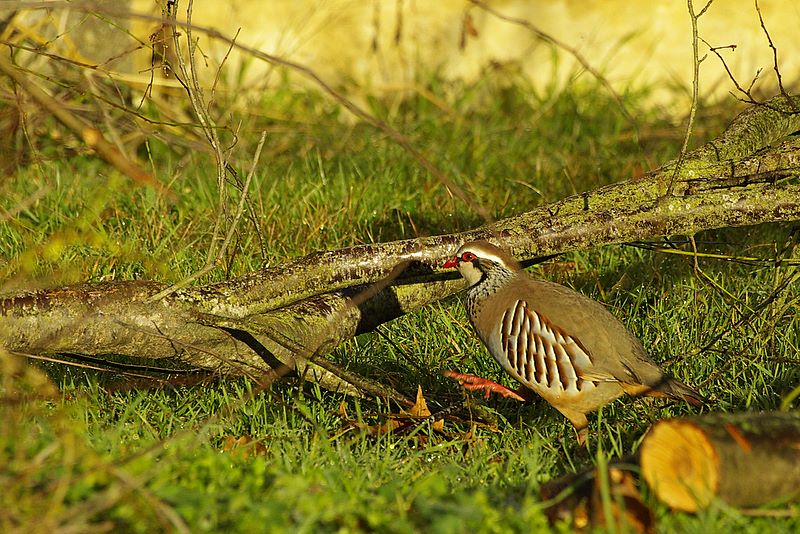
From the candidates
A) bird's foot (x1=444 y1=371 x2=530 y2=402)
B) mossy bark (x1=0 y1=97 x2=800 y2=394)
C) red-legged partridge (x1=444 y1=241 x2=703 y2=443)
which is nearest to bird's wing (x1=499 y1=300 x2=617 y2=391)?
red-legged partridge (x1=444 y1=241 x2=703 y2=443)

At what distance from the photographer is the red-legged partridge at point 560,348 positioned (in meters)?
Result: 3.83

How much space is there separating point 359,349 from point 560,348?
106cm

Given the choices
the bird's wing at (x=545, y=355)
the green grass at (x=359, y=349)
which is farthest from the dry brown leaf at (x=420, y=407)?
the bird's wing at (x=545, y=355)

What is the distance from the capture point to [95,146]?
506 cm

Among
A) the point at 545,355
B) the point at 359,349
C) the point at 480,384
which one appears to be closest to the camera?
the point at 545,355

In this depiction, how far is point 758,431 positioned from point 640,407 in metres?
1.32

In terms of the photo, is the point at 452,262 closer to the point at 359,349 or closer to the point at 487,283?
the point at 487,283

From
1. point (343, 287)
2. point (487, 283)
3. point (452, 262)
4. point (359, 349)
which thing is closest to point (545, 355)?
point (487, 283)

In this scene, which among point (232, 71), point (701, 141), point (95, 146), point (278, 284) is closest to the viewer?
point (278, 284)

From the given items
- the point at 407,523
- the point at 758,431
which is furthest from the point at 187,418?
the point at 758,431

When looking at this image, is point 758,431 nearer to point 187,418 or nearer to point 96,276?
point 187,418

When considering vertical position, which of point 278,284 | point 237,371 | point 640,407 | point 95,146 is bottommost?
point 640,407

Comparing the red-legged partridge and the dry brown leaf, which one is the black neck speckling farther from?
the dry brown leaf

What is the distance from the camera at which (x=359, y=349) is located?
4.59 m
